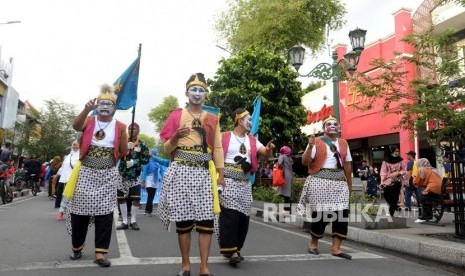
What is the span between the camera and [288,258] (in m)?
5.54

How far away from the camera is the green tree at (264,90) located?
61.0 feet

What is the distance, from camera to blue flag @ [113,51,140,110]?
22.1 ft

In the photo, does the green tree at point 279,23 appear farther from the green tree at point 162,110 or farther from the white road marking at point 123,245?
the green tree at point 162,110

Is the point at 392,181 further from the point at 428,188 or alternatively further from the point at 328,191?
the point at 328,191

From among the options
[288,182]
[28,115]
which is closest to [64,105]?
[28,115]

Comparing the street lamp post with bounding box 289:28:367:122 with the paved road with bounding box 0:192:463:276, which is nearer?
the paved road with bounding box 0:192:463:276

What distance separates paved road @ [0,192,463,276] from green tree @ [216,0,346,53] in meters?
20.2

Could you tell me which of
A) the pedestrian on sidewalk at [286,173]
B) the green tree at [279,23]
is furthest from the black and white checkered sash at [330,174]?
the green tree at [279,23]

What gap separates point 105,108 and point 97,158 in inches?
23.1

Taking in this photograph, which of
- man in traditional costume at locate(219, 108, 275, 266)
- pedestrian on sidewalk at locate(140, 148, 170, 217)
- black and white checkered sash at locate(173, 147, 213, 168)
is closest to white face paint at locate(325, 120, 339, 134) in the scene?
man in traditional costume at locate(219, 108, 275, 266)

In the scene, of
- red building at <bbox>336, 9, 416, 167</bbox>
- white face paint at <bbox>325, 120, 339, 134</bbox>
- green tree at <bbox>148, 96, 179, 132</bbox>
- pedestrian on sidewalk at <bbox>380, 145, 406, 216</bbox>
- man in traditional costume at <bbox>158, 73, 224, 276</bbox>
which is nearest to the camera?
man in traditional costume at <bbox>158, 73, 224, 276</bbox>

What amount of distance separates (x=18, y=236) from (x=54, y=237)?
0.58 meters

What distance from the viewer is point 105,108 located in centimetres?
518

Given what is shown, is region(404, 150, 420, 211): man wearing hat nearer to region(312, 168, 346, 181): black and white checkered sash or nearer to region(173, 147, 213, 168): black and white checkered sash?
region(312, 168, 346, 181): black and white checkered sash
